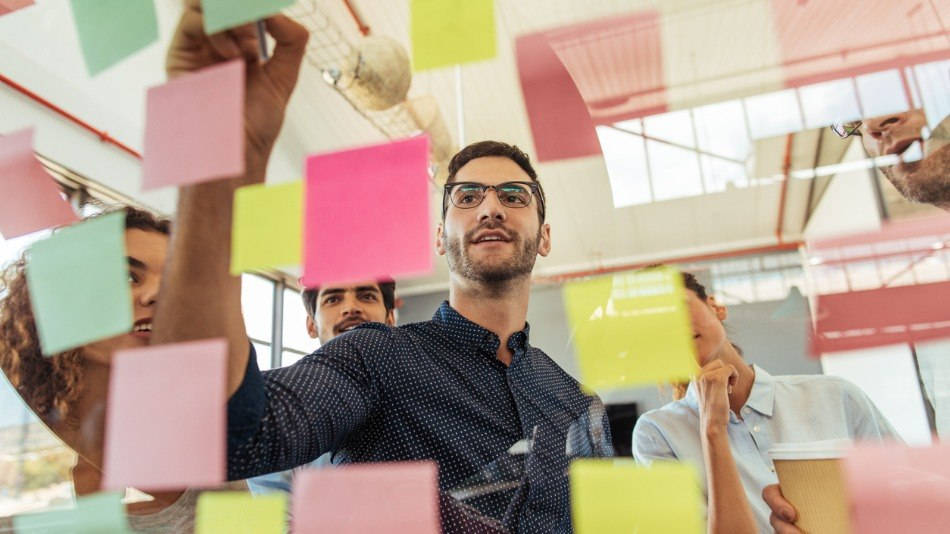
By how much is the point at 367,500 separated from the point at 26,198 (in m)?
0.37

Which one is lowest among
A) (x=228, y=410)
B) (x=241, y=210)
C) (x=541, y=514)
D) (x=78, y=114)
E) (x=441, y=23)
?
(x=541, y=514)

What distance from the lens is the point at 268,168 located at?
385 mm

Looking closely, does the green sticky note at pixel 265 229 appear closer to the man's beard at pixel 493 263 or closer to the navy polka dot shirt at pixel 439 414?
the navy polka dot shirt at pixel 439 414

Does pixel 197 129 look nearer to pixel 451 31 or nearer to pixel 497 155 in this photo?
pixel 451 31

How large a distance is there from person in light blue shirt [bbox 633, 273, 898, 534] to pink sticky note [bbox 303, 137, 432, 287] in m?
0.26

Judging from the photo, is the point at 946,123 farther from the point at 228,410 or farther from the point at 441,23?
the point at 228,410

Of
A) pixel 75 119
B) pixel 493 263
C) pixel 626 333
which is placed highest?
pixel 75 119

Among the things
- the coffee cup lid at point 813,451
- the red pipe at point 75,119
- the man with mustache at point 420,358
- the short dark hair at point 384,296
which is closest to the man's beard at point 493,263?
the man with mustache at point 420,358

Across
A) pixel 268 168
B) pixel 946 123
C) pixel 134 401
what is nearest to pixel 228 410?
pixel 134 401

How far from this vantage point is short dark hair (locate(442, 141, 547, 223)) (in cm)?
70

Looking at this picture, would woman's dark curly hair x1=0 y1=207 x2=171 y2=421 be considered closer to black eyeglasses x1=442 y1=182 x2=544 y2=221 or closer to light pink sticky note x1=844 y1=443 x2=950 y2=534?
black eyeglasses x1=442 y1=182 x2=544 y2=221

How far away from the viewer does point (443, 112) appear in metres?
1.41

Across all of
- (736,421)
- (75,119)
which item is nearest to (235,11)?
(736,421)

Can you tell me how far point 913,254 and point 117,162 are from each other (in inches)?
127
